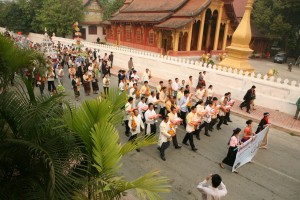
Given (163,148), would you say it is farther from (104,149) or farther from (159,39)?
(159,39)

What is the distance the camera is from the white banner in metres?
7.05

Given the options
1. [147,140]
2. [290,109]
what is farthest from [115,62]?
[147,140]

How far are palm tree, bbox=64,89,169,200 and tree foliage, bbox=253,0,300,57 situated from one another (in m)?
35.3

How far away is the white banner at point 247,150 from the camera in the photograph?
705 cm

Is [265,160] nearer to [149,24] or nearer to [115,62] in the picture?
[115,62]

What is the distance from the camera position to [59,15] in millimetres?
34875

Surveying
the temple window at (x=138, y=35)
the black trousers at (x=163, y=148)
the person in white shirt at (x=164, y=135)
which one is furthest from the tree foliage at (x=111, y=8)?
the black trousers at (x=163, y=148)

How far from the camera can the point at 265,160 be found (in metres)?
8.02

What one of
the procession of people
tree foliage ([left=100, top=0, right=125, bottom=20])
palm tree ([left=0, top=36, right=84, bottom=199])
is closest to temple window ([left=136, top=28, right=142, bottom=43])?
tree foliage ([left=100, top=0, right=125, bottom=20])

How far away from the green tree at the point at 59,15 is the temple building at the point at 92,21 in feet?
12.9

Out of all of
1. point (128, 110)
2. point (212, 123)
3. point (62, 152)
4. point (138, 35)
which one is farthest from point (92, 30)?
point (62, 152)

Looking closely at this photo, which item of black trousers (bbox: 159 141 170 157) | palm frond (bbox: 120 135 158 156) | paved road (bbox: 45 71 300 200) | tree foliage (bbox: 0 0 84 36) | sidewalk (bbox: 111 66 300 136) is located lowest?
paved road (bbox: 45 71 300 200)

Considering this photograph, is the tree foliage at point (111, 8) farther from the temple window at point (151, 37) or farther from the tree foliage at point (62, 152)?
the tree foliage at point (62, 152)

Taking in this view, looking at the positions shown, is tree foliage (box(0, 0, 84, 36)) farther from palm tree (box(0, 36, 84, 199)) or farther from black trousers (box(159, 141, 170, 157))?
palm tree (box(0, 36, 84, 199))
